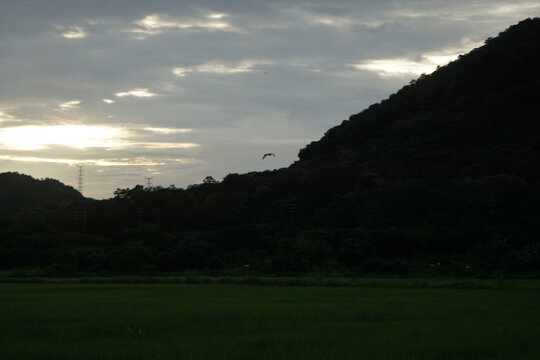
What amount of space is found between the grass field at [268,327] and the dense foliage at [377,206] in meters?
21.3

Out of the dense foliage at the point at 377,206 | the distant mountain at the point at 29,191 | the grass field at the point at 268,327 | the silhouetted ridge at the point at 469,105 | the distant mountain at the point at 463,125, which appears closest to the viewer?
the grass field at the point at 268,327

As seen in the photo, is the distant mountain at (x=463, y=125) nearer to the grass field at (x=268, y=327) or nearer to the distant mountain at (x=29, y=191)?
the distant mountain at (x=29, y=191)

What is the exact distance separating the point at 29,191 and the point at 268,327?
80702 mm

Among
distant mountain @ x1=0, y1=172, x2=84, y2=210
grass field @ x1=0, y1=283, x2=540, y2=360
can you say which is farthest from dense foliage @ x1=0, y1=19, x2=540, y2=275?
distant mountain @ x1=0, y1=172, x2=84, y2=210

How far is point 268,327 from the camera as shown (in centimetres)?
1366

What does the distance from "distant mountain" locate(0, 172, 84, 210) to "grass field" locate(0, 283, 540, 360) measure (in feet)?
222

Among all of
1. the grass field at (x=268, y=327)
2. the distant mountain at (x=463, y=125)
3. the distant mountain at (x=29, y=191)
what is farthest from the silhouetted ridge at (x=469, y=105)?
the grass field at (x=268, y=327)

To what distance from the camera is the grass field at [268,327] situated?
1056cm

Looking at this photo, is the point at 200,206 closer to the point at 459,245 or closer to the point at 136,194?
the point at 136,194

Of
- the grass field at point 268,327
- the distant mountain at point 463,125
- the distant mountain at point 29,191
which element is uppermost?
the distant mountain at point 463,125

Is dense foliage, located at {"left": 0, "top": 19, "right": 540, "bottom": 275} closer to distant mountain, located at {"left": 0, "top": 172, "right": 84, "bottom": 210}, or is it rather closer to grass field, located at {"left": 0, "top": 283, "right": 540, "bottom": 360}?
grass field, located at {"left": 0, "top": 283, "right": 540, "bottom": 360}

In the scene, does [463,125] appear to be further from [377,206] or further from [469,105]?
[377,206]

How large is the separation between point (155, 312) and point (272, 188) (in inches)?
1916

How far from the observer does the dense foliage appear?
4372cm
